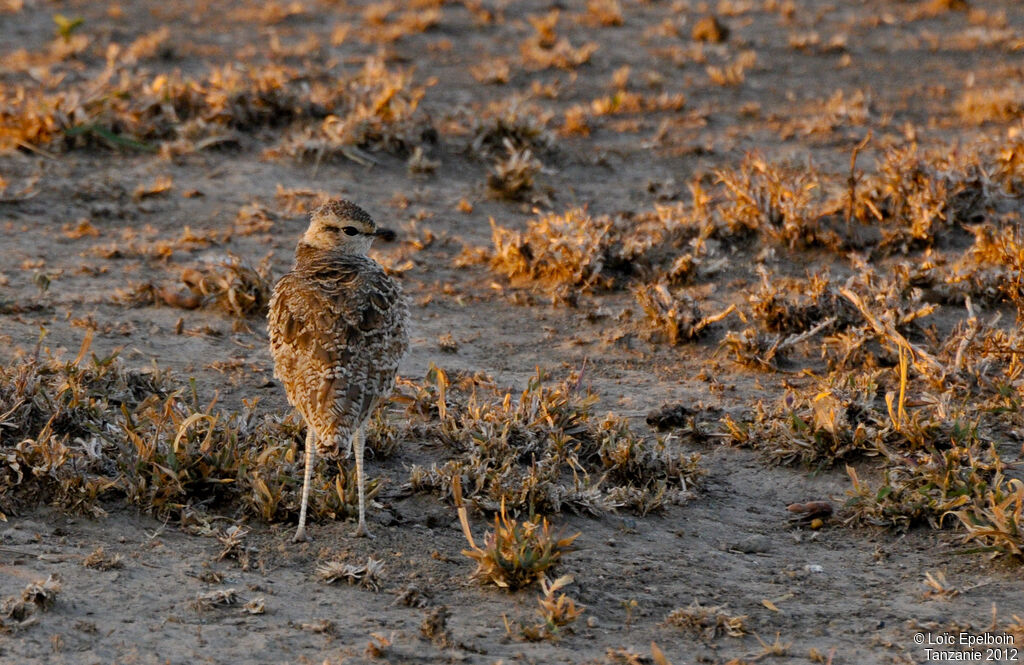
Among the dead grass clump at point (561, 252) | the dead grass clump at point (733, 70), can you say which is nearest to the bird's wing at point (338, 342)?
the dead grass clump at point (561, 252)

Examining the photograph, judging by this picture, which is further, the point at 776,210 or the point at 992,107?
the point at 992,107

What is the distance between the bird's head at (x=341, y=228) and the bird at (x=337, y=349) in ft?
1.31

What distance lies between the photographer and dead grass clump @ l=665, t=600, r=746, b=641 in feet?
16.1

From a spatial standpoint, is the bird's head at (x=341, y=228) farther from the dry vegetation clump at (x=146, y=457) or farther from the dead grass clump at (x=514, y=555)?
the dead grass clump at (x=514, y=555)

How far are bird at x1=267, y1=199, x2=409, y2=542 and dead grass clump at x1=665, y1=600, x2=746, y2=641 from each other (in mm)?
1497

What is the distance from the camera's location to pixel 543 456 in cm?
623

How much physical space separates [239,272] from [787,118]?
643cm

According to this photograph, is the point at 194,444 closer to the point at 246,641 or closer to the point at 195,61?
the point at 246,641

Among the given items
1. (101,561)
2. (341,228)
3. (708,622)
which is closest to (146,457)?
(101,561)

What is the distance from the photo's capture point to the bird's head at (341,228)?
21.6ft

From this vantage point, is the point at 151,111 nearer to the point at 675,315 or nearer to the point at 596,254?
the point at 596,254

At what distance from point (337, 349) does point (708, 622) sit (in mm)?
2049

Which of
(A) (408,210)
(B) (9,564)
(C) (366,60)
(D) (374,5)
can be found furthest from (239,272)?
(D) (374,5)

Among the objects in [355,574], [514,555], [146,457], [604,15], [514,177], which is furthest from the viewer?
[604,15]
